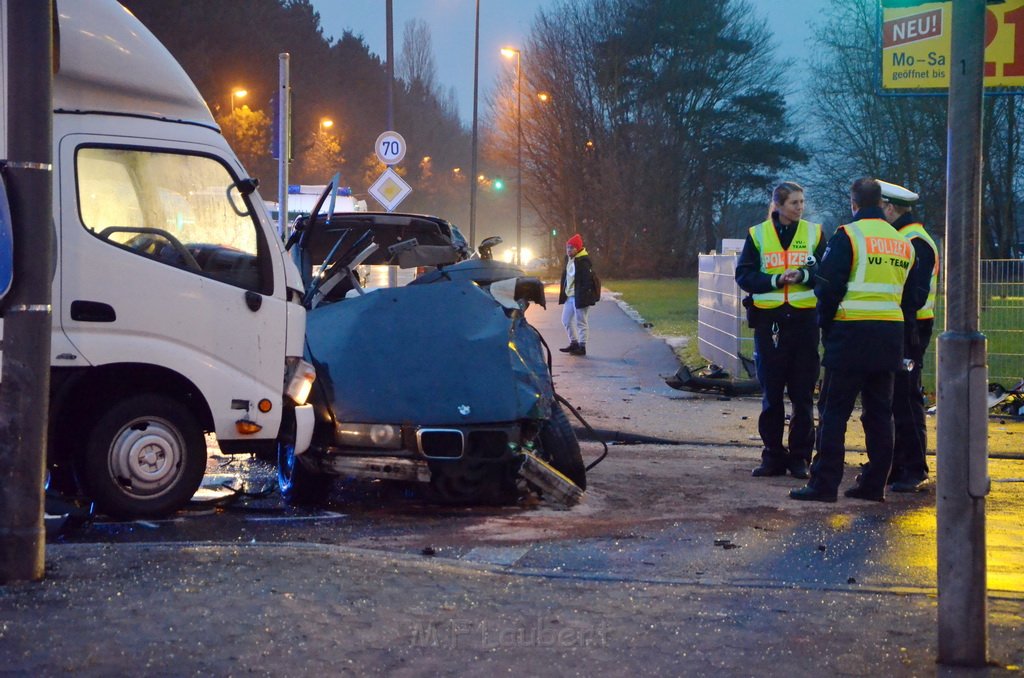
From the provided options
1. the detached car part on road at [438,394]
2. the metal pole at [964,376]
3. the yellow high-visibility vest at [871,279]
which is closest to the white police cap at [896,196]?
the yellow high-visibility vest at [871,279]

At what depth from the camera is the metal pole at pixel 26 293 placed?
201 inches

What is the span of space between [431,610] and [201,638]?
883 millimetres

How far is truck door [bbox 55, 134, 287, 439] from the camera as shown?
6852 mm

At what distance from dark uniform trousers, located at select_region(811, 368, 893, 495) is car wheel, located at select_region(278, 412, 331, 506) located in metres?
2.93

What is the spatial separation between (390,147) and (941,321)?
9750 mm

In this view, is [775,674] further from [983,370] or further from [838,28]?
[838,28]

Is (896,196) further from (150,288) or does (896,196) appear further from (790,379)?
(150,288)

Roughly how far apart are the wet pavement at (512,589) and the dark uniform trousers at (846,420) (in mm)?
224

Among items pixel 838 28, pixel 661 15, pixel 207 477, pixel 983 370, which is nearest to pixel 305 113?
pixel 661 15

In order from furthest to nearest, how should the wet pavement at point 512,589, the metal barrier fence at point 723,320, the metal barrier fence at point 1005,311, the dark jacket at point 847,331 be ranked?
the metal barrier fence at point 723,320 → the metal barrier fence at point 1005,311 → the dark jacket at point 847,331 → the wet pavement at point 512,589

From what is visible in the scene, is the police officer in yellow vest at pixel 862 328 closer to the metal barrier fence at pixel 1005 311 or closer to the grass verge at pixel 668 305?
the metal barrier fence at pixel 1005 311

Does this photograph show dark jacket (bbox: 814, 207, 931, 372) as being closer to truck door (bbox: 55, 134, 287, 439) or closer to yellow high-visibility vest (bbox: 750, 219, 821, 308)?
yellow high-visibility vest (bbox: 750, 219, 821, 308)

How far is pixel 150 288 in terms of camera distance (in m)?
6.99

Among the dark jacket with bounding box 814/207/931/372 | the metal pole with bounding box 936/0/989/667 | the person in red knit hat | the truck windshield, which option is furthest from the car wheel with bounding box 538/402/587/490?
the person in red knit hat
